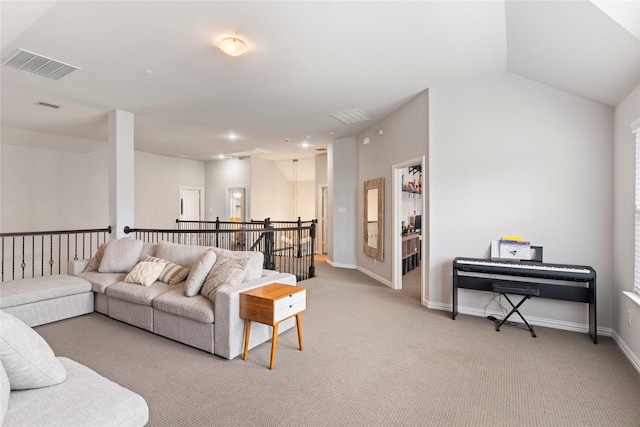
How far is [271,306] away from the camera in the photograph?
8.54 ft

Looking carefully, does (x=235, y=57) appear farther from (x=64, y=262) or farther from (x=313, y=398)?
(x=64, y=262)

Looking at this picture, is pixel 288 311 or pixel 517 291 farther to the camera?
pixel 517 291

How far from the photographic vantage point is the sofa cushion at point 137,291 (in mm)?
3307

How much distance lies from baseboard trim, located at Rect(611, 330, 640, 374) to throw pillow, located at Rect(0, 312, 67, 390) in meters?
4.12

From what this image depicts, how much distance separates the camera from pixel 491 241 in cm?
393

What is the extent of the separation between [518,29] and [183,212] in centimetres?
948

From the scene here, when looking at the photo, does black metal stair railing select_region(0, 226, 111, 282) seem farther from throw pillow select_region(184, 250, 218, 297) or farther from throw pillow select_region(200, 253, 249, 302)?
throw pillow select_region(200, 253, 249, 302)

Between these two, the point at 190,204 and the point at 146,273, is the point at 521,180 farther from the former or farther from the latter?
the point at 190,204

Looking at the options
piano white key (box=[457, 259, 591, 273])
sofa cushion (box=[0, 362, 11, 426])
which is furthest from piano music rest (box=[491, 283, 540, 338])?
sofa cushion (box=[0, 362, 11, 426])

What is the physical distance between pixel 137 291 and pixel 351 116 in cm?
426

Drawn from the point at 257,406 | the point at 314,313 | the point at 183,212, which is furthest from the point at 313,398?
the point at 183,212

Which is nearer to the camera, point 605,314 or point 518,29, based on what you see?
point 518,29

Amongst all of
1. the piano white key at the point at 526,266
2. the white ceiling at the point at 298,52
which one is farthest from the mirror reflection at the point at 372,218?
the piano white key at the point at 526,266

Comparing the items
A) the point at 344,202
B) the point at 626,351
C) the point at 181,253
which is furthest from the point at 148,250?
the point at 626,351
